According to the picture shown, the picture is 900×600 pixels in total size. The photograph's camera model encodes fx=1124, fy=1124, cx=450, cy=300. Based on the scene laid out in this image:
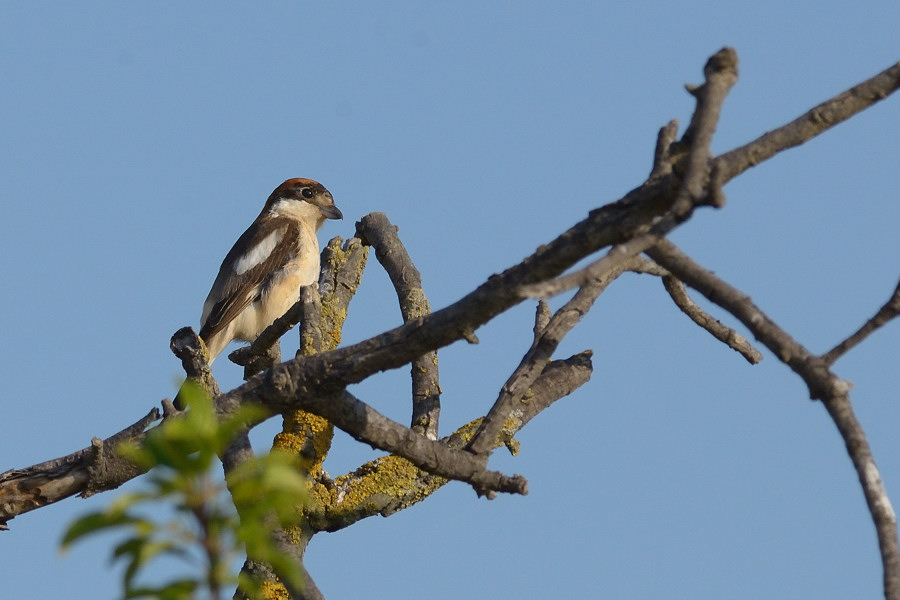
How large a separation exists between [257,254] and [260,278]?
1.16ft

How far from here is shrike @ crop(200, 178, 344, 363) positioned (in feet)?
30.6

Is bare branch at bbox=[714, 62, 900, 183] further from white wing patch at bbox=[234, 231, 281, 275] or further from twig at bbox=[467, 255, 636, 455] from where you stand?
white wing patch at bbox=[234, 231, 281, 275]

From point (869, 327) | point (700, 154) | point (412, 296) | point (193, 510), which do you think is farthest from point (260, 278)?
point (193, 510)

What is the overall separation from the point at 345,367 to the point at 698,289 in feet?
3.64

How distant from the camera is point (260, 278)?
949 cm

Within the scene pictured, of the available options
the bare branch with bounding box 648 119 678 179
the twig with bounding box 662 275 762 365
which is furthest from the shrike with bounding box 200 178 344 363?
the bare branch with bounding box 648 119 678 179

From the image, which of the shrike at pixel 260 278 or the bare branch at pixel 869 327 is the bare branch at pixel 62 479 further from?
the shrike at pixel 260 278

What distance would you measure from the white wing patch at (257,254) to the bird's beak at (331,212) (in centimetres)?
84

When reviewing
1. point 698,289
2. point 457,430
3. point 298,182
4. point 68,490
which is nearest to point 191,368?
point 68,490

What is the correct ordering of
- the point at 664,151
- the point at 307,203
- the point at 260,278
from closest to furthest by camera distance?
1. the point at 664,151
2. the point at 260,278
3. the point at 307,203

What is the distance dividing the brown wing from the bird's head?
394 mm

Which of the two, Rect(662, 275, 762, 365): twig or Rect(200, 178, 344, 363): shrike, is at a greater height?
Rect(200, 178, 344, 363): shrike

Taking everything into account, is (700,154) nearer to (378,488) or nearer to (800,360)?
(800,360)

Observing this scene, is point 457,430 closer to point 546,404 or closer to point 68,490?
point 546,404
